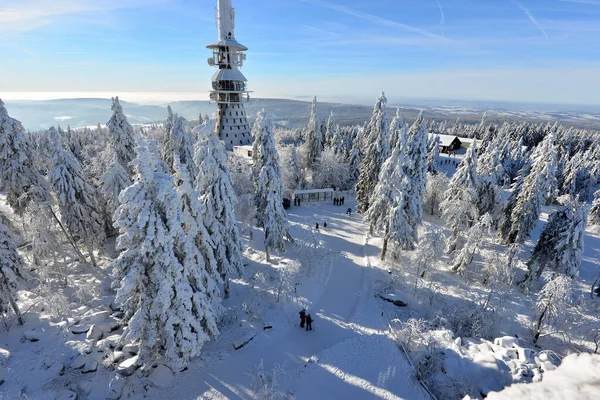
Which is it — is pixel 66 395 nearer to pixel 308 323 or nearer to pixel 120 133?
pixel 308 323

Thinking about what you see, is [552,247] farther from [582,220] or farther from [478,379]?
[478,379]

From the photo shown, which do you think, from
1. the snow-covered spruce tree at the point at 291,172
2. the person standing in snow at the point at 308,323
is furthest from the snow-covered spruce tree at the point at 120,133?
the snow-covered spruce tree at the point at 291,172

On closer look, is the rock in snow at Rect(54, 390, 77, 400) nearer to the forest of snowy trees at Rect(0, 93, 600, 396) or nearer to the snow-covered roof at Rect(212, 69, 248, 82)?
the forest of snowy trees at Rect(0, 93, 600, 396)

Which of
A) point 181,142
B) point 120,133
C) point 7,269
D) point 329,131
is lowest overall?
point 7,269

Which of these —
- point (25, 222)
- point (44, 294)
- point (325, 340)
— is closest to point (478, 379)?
point (325, 340)

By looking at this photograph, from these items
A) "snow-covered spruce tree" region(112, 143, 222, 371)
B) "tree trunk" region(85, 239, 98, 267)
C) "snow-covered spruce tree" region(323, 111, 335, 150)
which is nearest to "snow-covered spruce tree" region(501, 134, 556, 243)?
"snow-covered spruce tree" region(112, 143, 222, 371)

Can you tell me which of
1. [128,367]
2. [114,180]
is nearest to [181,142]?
[114,180]
